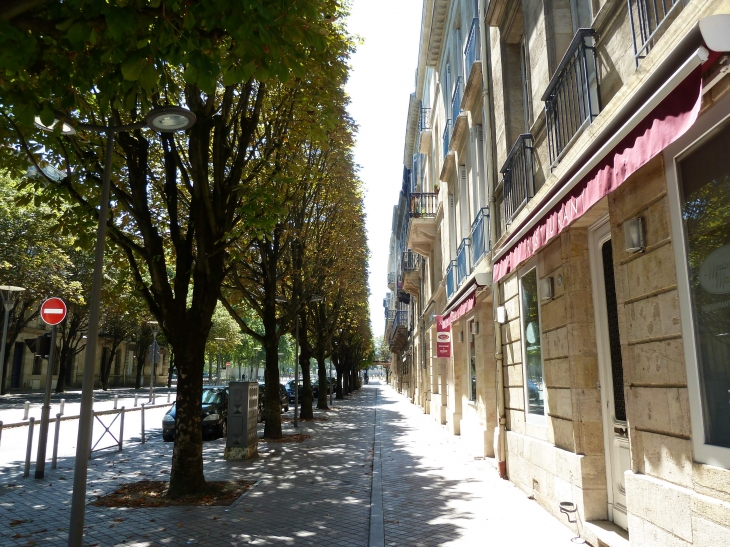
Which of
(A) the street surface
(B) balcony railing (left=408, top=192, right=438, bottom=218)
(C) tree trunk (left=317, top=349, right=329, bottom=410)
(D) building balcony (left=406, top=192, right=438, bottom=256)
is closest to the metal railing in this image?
(A) the street surface

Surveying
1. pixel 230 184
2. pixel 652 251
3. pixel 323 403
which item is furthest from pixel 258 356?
pixel 652 251

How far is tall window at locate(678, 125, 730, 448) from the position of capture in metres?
3.72

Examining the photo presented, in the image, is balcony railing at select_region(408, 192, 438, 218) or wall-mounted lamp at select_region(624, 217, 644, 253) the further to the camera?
balcony railing at select_region(408, 192, 438, 218)

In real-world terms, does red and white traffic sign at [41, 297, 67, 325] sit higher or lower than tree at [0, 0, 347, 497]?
lower

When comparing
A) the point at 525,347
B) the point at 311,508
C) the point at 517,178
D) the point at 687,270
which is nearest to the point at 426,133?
the point at 517,178

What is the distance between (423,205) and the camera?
23.3 meters

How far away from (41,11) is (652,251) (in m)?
5.98

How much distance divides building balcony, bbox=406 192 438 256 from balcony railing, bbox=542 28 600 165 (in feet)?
46.3

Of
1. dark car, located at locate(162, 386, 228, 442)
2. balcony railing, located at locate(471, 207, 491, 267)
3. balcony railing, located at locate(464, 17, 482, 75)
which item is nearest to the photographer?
balcony railing, located at locate(471, 207, 491, 267)

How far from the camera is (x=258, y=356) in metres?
78.5

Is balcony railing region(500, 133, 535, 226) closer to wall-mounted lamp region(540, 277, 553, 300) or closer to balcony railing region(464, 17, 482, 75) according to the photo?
wall-mounted lamp region(540, 277, 553, 300)

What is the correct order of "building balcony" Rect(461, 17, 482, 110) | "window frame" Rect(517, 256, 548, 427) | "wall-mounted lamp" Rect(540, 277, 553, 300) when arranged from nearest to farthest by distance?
"wall-mounted lamp" Rect(540, 277, 553, 300) < "window frame" Rect(517, 256, 548, 427) < "building balcony" Rect(461, 17, 482, 110)

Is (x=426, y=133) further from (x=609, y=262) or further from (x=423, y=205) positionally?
(x=609, y=262)

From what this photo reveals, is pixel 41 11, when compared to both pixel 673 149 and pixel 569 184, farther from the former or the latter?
pixel 673 149
